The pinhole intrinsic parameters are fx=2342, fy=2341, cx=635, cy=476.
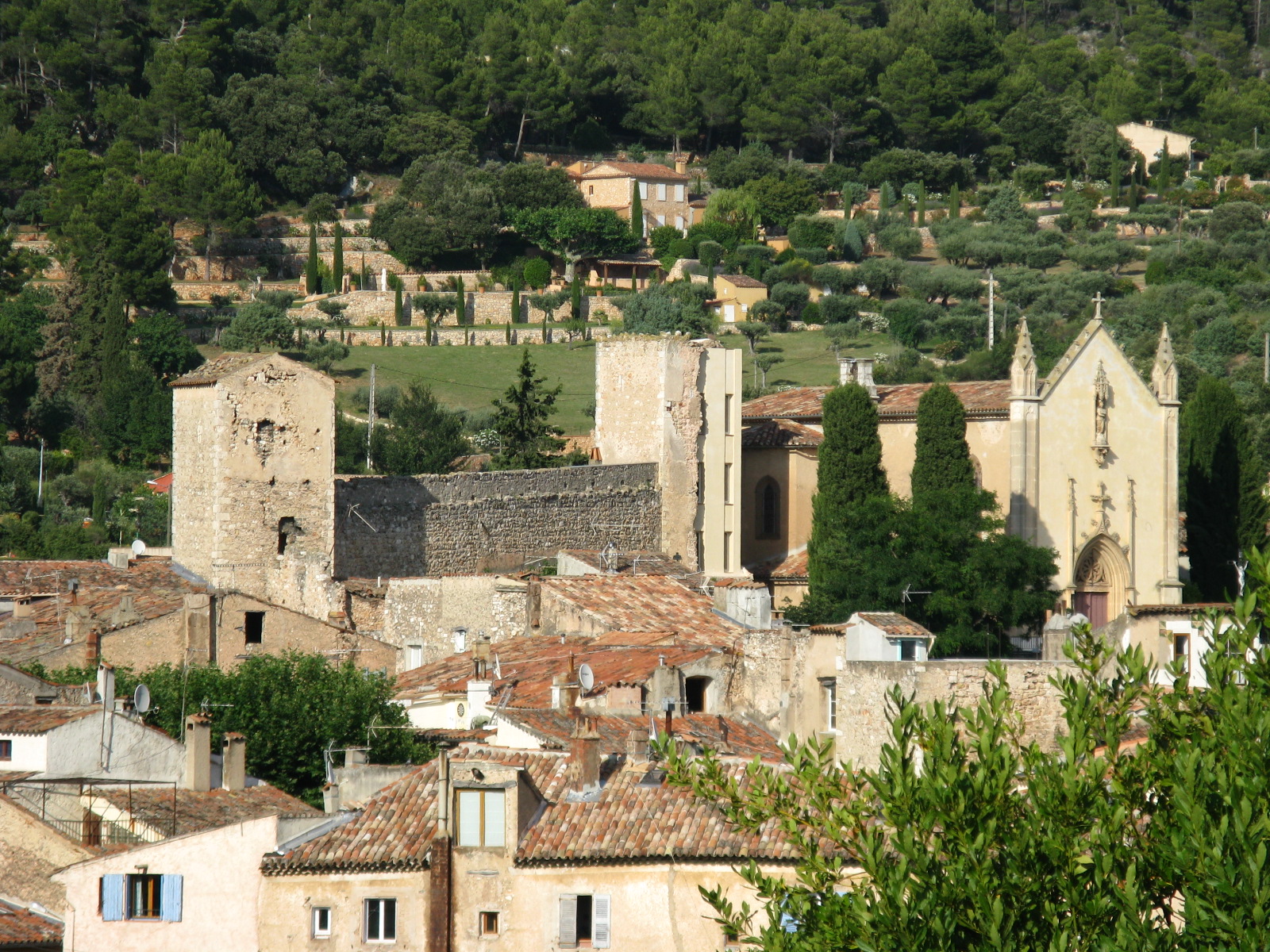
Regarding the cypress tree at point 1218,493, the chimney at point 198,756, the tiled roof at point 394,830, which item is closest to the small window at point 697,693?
the chimney at point 198,756

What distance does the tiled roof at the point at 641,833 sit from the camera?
18484 mm

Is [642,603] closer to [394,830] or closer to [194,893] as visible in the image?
[394,830]

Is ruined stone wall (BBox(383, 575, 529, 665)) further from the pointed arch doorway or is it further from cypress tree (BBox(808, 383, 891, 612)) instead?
the pointed arch doorway

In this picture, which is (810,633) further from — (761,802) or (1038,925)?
(1038,925)

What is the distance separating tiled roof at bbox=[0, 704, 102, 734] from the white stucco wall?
13.4 ft

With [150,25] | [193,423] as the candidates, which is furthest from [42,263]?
[193,423]

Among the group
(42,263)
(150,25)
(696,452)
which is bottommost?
(696,452)

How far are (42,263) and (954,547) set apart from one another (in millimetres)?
58063

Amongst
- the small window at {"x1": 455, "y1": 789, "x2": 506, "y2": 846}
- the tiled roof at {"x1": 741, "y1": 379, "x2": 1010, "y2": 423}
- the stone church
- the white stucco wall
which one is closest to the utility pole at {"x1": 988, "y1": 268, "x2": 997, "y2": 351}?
the tiled roof at {"x1": 741, "y1": 379, "x2": 1010, "y2": 423}

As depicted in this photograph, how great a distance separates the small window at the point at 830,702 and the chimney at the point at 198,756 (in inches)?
255

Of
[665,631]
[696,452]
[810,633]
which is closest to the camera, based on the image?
[810,633]

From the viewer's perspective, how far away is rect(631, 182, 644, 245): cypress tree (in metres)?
105

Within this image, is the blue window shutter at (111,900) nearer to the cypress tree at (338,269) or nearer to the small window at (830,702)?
the small window at (830,702)

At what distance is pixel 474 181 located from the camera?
104m
